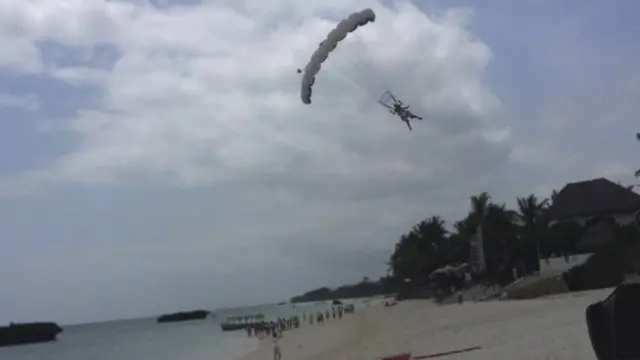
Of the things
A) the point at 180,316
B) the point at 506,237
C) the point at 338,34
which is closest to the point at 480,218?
the point at 506,237

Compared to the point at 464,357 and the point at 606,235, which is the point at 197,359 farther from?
the point at 464,357

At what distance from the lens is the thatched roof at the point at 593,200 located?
5453 cm

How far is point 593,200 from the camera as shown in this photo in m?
55.8

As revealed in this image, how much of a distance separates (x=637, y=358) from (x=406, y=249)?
77.9 metres

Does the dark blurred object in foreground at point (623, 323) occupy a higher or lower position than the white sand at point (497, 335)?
higher

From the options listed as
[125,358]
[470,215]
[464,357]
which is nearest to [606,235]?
[470,215]

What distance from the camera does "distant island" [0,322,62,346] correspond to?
12394 cm

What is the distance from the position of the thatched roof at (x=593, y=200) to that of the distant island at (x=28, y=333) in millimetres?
93649

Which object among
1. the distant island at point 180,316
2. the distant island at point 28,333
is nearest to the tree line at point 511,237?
the distant island at point 28,333

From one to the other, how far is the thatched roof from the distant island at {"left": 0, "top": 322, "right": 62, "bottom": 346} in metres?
93.6

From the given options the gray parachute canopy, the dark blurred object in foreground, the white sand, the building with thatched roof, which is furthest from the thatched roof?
the dark blurred object in foreground

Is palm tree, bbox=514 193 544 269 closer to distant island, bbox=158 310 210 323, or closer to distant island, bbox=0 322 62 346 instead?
distant island, bbox=0 322 62 346

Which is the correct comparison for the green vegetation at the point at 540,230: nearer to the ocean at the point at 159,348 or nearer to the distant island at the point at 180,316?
the ocean at the point at 159,348

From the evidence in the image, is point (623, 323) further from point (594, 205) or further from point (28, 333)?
point (28, 333)
